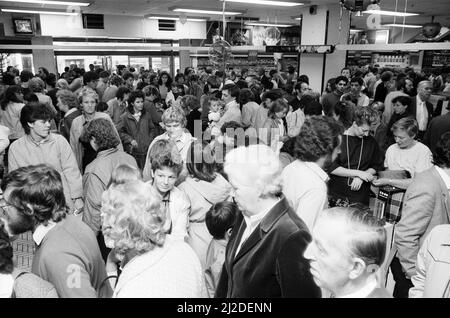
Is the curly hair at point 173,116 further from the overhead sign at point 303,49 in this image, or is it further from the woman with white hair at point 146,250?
the overhead sign at point 303,49

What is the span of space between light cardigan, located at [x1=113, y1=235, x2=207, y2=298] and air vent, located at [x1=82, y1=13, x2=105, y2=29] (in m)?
12.2

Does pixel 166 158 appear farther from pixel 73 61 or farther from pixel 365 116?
pixel 73 61

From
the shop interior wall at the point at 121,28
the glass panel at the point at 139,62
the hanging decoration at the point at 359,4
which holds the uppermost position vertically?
the shop interior wall at the point at 121,28

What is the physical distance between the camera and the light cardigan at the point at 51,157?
3.06 metres

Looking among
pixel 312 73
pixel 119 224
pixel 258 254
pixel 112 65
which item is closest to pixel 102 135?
pixel 119 224

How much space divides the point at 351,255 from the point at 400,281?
1306 mm

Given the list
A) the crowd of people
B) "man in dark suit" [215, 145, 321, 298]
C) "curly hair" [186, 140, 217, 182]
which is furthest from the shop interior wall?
"man in dark suit" [215, 145, 321, 298]

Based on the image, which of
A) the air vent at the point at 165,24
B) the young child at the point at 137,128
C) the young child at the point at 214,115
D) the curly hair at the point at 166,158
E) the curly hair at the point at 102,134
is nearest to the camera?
the curly hair at the point at 166,158

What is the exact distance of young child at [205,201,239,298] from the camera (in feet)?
6.91

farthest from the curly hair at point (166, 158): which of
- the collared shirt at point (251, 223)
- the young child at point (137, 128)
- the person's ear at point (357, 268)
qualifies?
Answer: the young child at point (137, 128)

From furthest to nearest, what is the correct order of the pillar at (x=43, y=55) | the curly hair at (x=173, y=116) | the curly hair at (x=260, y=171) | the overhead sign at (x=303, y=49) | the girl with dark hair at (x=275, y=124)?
the pillar at (x=43, y=55), the overhead sign at (x=303, y=49), the girl with dark hair at (x=275, y=124), the curly hair at (x=173, y=116), the curly hair at (x=260, y=171)

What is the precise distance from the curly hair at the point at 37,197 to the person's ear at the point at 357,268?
4.30 ft
